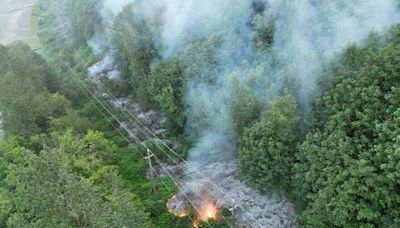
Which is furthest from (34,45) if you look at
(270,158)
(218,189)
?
(270,158)

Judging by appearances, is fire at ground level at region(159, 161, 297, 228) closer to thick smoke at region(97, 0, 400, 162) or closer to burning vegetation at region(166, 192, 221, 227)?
burning vegetation at region(166, 192, 221, 227)

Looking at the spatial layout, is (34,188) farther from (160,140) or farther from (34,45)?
(34,45)

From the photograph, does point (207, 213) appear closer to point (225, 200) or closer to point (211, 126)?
point (225, 200)

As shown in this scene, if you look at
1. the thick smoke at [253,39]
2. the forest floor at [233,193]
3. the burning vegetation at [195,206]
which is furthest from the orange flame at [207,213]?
the thick smoke at [253,39]

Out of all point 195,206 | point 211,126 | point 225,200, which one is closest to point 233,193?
point 225,200

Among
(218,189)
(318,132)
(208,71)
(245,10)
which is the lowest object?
(218,189)

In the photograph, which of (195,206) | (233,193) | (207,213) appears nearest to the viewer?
(207,213)

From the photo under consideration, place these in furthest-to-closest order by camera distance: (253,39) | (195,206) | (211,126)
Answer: (253,39) → (211,126) → (195,206)

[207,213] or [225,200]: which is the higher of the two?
[225,200]

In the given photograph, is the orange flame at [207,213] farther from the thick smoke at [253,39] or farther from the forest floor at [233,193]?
the thick smoke at [253,39]
